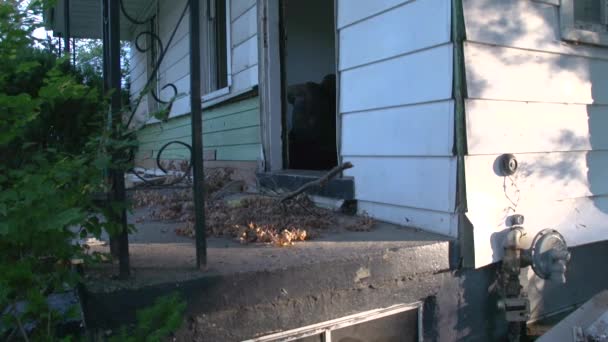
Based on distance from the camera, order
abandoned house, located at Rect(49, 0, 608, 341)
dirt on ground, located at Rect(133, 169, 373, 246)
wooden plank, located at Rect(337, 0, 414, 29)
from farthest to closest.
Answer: wooden plank, located at Rect(337, 0, 414, 29), dirt on ground, located at Rect(133, 169, 373, 246), abandoned house, located at Rect(49, 0, 608, 341)

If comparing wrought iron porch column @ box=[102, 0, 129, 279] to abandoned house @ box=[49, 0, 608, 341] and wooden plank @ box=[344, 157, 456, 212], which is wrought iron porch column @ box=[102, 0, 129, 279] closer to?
abandoned house @ box=[49, 0, 608, 341]

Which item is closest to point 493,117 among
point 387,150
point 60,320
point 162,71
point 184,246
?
point 387,150

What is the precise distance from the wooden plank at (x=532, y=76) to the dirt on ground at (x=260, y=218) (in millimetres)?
958

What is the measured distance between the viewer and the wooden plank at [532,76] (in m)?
2.56

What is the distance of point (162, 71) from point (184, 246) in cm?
573

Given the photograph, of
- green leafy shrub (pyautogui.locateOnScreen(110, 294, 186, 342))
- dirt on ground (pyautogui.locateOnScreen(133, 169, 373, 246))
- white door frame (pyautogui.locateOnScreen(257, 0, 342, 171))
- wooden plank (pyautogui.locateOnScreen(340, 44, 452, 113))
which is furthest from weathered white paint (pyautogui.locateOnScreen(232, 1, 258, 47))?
green leafy shrub (pyautogui.locateOnScreen(110, 294, 186, 342))

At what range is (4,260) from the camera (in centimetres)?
135

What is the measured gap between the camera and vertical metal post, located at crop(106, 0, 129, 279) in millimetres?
1739

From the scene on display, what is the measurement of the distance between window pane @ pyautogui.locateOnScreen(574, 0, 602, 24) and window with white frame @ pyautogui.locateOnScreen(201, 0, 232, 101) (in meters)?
3.45

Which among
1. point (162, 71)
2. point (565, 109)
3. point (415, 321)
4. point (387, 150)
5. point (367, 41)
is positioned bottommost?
point (415, 321)

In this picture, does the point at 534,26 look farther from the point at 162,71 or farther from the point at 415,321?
the point at 162,71

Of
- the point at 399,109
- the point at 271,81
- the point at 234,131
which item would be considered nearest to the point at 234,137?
the point at 234,131

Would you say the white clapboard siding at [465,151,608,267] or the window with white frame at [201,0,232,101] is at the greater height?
the window with white frame at [201,0,232,101]

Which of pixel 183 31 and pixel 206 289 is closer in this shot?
pixel 206 289
